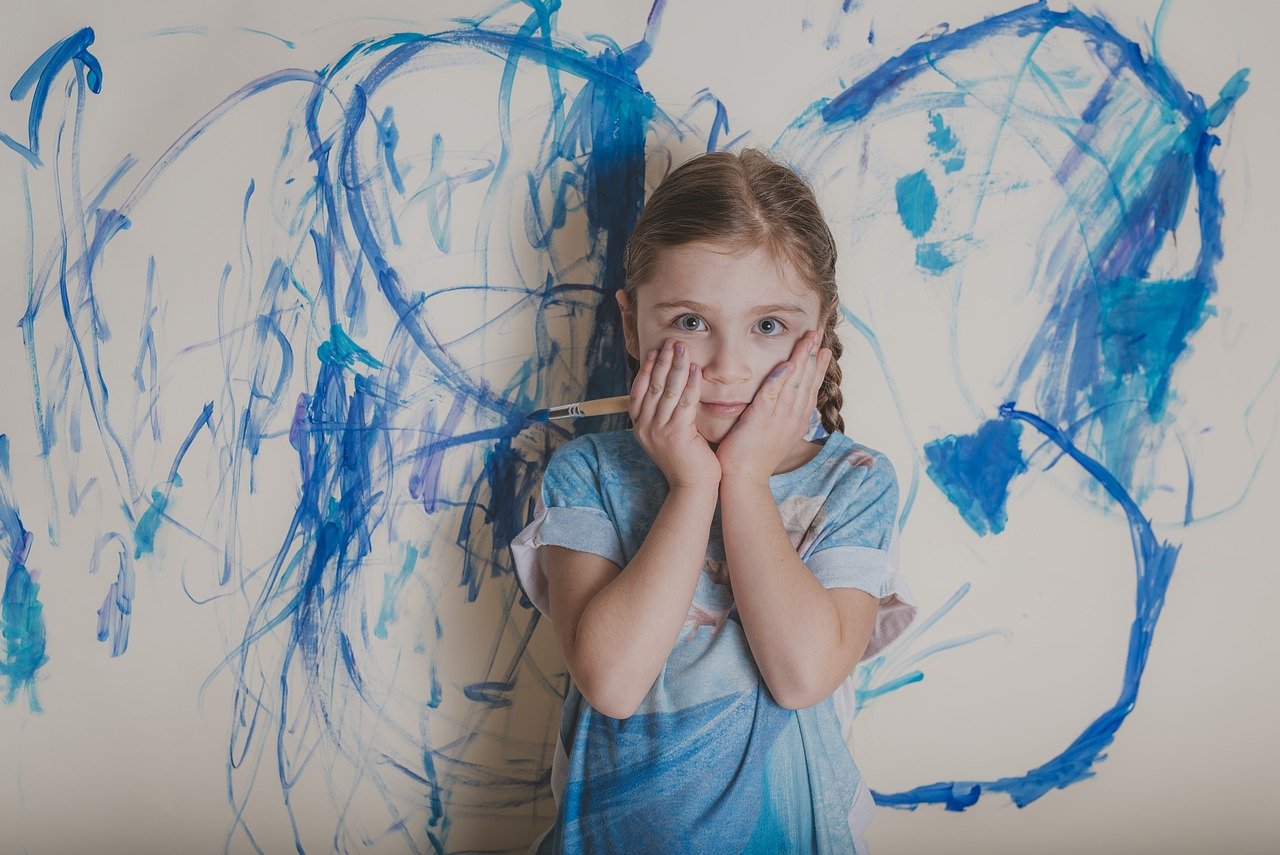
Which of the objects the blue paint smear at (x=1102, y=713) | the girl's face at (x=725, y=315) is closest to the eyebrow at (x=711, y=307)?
the girl's face at (x=725, y=315)

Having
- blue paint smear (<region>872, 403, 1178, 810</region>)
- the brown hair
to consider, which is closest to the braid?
the brown hair

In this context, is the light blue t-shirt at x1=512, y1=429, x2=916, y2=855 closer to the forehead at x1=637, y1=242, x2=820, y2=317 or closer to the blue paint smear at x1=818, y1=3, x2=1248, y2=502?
the forehead at x1=637, y1=242, x2=820, y2=317

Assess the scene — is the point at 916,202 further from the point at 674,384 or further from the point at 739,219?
the point at 674,384

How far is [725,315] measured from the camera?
0.85m

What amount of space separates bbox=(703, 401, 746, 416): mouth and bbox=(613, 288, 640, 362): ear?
0.35 ft

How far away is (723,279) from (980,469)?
0.42 m

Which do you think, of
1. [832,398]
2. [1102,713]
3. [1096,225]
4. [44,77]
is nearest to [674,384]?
[832,398]

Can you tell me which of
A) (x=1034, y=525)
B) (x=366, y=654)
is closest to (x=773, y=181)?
(x=1034, y=525)

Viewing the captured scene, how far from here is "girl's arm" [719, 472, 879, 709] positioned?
2.60 ft

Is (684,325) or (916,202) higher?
(916,202)

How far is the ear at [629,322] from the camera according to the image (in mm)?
937

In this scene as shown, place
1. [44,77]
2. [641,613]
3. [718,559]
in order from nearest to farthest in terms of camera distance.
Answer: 1. [641,613]
2. [718,559]
3. [44,77]

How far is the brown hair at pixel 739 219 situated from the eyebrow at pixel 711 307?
0.03 metres

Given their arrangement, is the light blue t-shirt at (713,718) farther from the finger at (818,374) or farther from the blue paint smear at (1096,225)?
the blue paint smear at (1096,225)
